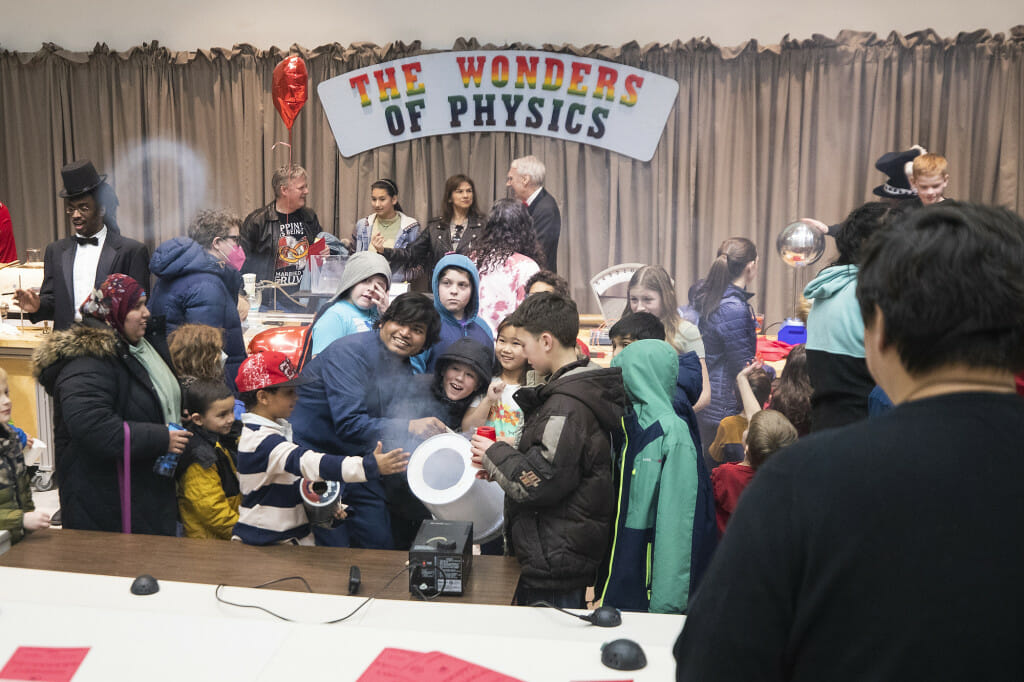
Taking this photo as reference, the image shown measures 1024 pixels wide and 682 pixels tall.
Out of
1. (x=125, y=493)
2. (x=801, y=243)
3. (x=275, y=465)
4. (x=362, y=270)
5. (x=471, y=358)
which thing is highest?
(x=801, y=243)

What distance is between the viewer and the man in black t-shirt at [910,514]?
773 mm

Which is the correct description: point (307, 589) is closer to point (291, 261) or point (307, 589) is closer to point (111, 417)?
point (111, 417)

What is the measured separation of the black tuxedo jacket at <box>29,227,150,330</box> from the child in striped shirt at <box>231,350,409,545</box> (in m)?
1.92

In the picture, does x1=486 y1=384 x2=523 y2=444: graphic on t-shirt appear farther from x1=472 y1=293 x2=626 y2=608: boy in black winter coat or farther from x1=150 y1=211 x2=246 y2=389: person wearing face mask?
x1=150 y1=211 x2=246 y2=389: person wearing face mask

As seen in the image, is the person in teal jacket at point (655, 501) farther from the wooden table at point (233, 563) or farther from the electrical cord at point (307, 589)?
the electrical cord at point (307, 589)

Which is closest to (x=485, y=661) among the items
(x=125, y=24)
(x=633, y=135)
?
(x=633, y=135)

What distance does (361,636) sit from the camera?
1.83 meters

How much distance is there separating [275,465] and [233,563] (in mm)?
295

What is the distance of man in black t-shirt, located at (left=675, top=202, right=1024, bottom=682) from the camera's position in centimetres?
77

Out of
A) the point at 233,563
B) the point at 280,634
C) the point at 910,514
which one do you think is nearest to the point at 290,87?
the point at 233,563

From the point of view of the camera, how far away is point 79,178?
4066 millimetres

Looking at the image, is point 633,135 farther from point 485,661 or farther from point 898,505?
point 898,505

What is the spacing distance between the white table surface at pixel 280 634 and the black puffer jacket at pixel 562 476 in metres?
0.31

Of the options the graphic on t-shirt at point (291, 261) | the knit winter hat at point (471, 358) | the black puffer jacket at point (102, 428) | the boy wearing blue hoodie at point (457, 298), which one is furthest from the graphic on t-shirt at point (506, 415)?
the graphic on t-shirt at point (291, 261)
